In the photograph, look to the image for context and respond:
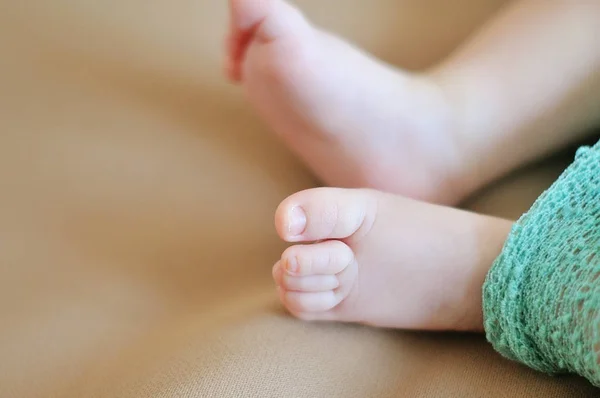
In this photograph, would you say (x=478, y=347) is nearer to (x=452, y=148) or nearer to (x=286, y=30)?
(x=452, y=148)

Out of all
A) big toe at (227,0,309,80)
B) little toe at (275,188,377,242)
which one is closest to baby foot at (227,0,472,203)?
big toe at (227,0,309,80)

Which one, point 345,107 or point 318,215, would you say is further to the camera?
point 345,107

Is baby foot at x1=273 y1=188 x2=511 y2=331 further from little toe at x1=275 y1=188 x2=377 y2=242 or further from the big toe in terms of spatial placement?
the big toe

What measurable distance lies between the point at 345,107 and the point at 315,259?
166 millimetres

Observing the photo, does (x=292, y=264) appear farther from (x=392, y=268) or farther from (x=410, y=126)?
(x=410, y=126)

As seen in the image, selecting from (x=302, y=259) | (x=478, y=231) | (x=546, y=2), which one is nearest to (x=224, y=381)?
(x=302, y=259)

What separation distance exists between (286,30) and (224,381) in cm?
30

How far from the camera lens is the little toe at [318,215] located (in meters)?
0.46

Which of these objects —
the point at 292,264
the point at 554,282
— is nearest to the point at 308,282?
the point at 292,264

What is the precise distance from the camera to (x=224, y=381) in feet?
1.40

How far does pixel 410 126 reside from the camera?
585 millimetres

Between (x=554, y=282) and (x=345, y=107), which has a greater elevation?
(x=345, y=107)

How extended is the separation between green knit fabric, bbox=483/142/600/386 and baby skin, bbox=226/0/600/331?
0.16ft

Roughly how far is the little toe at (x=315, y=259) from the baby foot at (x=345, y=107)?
5.2 inches
